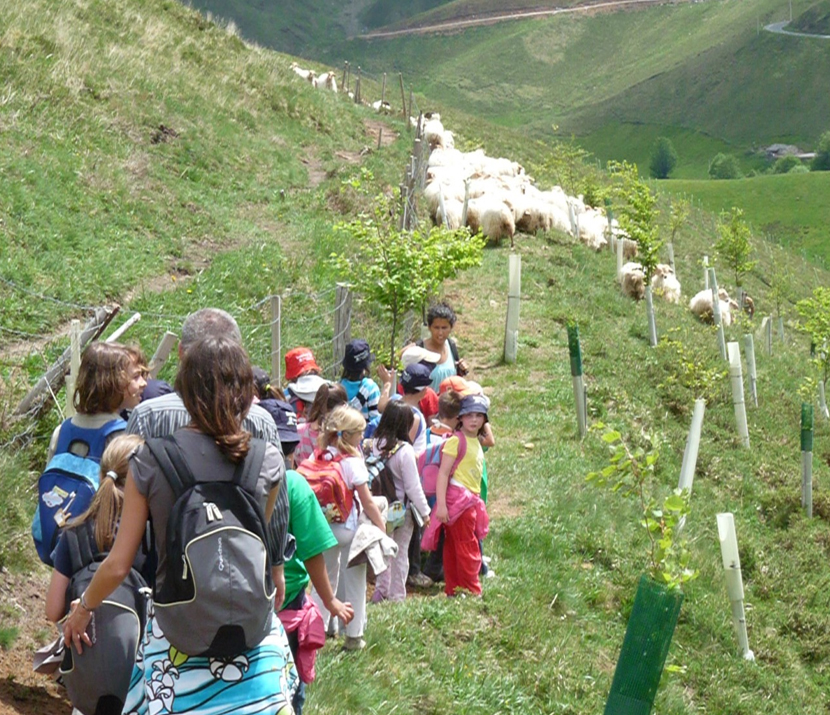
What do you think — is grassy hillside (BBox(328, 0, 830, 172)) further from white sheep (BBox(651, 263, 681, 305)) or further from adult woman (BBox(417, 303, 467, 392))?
adult woman (BBox(417, 303, 467, 392))

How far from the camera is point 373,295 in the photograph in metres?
10.1

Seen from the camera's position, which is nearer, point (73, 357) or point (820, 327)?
point (73, 357)

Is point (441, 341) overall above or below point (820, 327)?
below

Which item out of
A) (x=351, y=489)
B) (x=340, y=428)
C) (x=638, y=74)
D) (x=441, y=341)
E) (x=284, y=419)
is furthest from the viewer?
(x=638, y=74)

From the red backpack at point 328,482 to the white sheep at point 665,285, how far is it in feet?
58.5

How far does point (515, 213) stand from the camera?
20422 mm

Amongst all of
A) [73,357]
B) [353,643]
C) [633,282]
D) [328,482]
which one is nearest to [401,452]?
[328,482]

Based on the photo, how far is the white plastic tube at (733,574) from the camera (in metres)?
8.24

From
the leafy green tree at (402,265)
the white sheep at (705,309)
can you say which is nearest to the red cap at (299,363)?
the leafy green tree at (402,265)

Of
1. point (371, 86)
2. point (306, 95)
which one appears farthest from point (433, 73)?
point (306, 95)

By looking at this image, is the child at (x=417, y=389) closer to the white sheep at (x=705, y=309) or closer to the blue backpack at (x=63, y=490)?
the blue backpack at (x=63, y=490)

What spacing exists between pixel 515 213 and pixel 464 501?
14.1 m

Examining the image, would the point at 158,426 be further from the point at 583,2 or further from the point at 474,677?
the point at 583,2

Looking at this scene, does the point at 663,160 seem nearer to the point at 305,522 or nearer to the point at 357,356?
the point at 357,356
